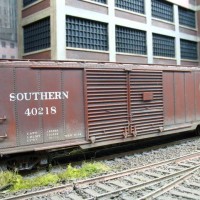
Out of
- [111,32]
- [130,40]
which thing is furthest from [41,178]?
[130,40]

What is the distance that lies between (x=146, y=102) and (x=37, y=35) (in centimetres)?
1765

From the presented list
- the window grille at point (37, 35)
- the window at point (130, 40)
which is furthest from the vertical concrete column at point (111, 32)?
the window grille at point (37, 35)

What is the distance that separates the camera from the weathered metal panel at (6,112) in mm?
8758

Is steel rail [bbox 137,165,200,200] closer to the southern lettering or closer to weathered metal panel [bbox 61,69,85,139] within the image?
weathered metal panel [bbox 61,69,85,139]

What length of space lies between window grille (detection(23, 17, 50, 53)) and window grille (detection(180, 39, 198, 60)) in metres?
18.9

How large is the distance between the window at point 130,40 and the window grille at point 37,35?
269 inches

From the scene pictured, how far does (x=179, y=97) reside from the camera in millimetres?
14141

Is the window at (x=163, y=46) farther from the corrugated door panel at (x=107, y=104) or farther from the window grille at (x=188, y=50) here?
the corrugated door panel at (x=107, y=104)

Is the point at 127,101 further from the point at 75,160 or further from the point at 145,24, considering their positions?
the point at 145,24

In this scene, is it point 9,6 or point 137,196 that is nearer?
point 137,196

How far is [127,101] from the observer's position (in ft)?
38.3

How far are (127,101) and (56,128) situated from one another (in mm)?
3175

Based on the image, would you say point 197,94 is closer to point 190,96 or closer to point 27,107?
point 190,96

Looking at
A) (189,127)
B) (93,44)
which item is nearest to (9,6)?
(93,44)
